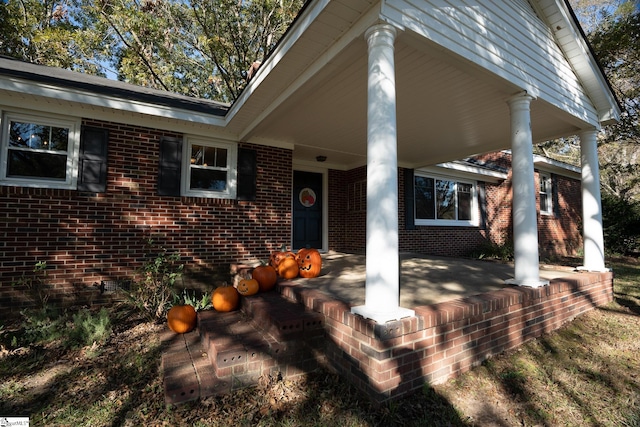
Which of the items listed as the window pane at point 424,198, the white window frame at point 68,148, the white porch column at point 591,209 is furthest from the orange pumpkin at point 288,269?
the window pane at point 424,198

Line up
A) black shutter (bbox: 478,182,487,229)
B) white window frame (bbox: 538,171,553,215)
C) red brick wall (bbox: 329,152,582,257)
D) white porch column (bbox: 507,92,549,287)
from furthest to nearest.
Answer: white window frame (bbox: 538,171,553,215) < black shutter (bbox: 478,182,487,229) < red brick wall (bbox: 329,152,582,257) < white porch column (bbox: 507,92,549,287)

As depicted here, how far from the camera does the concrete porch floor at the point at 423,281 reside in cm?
300

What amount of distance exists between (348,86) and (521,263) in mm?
2914

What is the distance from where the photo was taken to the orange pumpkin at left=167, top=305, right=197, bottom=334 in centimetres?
334

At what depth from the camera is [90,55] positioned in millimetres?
12039

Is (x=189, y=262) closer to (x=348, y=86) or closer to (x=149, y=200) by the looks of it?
(x=149, y=200)

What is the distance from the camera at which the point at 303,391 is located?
2.45 m

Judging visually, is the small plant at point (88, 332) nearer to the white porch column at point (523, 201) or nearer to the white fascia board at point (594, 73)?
the white porch column at point (523, 201)

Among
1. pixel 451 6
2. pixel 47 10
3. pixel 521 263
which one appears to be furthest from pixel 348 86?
pixel 47 10

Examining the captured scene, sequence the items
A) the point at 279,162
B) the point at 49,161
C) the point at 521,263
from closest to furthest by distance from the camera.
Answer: the point at 521,263, the point at 49,161, the point at 279,162

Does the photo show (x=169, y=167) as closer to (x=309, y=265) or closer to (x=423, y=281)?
(x=309, y=265)

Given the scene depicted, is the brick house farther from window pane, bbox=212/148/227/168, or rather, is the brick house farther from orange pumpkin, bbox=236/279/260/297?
orange pumpkin, bbox=236/279/260/297

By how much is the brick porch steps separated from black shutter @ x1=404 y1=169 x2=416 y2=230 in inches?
208

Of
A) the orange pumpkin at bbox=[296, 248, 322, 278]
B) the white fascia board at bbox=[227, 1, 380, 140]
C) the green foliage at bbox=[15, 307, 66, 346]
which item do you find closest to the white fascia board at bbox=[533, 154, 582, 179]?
the orange pumpkin at bbox=[296, 248, 322, 278]
